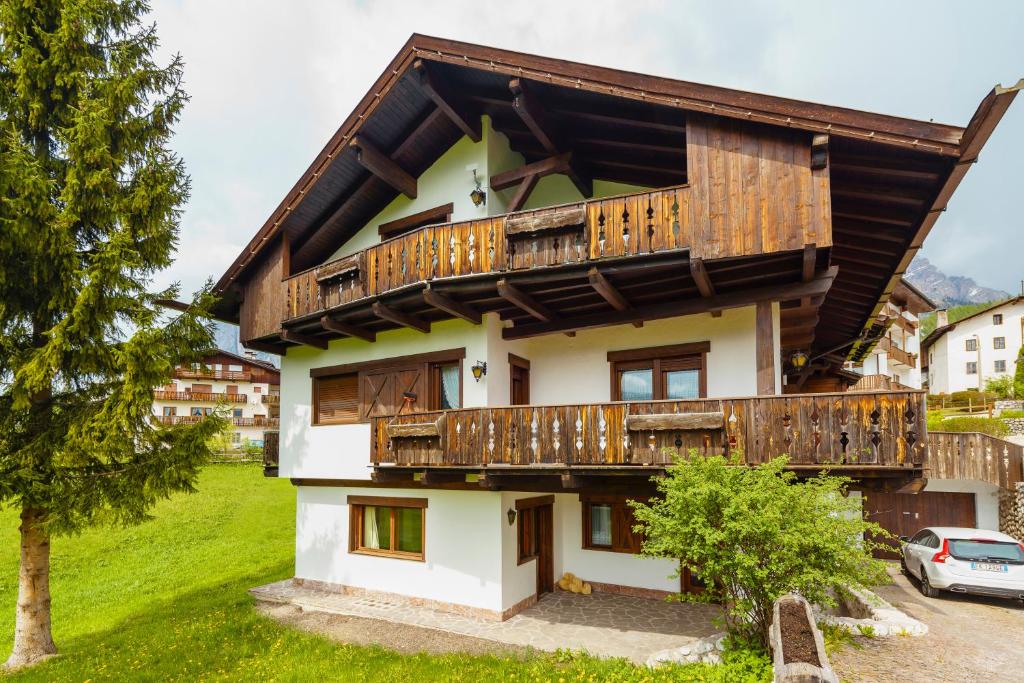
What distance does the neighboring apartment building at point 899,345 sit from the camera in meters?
36.7

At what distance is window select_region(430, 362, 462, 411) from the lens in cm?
1270

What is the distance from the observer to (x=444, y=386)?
12.9m

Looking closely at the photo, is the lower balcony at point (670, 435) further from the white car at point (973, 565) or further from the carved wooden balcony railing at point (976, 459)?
the carved wooden balcony railing at point (976, 459)

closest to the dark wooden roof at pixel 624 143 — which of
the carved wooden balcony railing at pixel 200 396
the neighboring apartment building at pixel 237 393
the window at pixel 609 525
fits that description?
the window at pixel 609 525

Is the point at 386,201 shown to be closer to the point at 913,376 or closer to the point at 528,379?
the point at 528,379

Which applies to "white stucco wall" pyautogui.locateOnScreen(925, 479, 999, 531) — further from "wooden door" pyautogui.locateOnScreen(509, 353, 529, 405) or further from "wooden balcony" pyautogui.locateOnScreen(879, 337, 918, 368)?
"wooden balcony" pyautogui.locateOnScreen(879, 337, 918, 368)

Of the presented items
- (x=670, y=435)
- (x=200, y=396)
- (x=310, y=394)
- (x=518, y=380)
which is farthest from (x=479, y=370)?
(x=200, y=396)

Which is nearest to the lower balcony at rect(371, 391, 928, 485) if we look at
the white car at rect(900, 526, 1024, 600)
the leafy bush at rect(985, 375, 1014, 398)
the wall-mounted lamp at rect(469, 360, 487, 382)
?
the wall-mounted lamp at rect(469, 360, 487, 382)

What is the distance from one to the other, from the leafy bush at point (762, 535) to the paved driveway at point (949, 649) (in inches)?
39.4

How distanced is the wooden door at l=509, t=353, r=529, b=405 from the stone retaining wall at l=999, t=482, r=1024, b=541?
1521cm

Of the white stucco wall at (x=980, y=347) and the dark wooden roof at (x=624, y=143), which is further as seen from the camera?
the white stucco wall at (x=980, y=347)

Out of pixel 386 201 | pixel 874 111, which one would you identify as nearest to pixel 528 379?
pixel 386 201

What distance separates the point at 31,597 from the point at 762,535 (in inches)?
524

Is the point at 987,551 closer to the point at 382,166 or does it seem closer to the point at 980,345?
the point at 382,166
